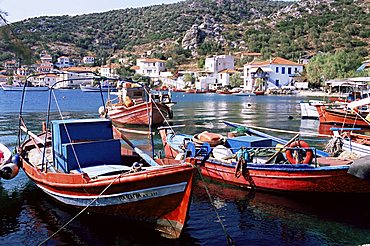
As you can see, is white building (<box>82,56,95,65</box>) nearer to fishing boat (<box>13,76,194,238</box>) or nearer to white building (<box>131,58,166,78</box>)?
white building (<box>131,58,166,78</box>)

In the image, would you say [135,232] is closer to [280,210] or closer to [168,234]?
[168,234]

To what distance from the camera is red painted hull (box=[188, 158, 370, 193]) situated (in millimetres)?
10875

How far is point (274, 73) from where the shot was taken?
93.1 m

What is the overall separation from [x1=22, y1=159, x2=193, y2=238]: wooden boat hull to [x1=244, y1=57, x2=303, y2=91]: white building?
85741mm

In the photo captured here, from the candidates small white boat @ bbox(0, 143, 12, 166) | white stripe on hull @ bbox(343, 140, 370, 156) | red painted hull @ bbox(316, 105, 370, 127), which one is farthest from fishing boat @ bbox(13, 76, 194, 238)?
red painted hull @ bbox(316, 105, 370, 127)

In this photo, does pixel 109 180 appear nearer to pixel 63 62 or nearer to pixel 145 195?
pixel 145 195

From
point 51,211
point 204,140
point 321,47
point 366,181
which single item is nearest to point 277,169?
point 366,181

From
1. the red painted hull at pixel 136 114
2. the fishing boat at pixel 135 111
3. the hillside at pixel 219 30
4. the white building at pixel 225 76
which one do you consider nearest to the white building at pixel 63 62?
the hillside at pixel 219 30

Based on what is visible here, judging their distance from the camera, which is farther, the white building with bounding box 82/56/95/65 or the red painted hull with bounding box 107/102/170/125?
the white building with bounding box 82/56/95/65

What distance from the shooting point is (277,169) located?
1159cm

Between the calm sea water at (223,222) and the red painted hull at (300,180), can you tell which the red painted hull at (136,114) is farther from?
the red painted hull at (300,180)

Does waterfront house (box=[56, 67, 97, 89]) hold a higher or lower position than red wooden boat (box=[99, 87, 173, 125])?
higher

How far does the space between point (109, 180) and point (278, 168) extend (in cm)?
530

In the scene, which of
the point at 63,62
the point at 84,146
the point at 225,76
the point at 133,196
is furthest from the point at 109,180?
the point at 63,62
